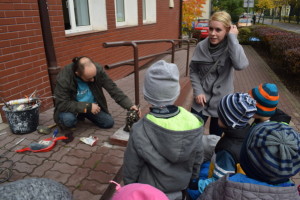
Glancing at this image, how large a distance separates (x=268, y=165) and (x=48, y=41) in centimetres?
354

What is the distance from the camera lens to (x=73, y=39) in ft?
14.8

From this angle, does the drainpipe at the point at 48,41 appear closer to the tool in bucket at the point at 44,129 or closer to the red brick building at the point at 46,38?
the red brick building at the point at 46,38

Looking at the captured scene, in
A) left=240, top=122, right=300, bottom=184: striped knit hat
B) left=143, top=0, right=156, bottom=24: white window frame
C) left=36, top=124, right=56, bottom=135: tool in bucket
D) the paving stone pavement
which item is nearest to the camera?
left=240, top=122, right=300, bottom=184: striped knit hat

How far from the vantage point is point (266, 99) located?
183 cm

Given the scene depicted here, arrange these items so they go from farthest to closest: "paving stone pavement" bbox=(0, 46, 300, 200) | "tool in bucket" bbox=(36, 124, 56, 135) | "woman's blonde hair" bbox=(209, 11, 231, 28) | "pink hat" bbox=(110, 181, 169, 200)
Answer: "tool in bucket" bbox=(36, 124, 56, 135) < "woman's blonde hair" bbox=(209, 11, 231, 28) < "paving stone pavement" bbox=(0, 46, 300, 200) < "pink hat" bbox=(110, 181, 169, 200)

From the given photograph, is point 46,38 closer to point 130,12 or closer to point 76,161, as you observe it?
point 76,161

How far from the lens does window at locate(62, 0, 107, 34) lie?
484 centimetres

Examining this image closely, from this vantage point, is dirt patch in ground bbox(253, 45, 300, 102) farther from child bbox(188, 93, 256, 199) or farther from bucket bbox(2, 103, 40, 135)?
bucket bbox(2, 103, 40, 135)

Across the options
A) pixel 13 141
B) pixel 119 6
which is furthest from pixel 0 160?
pixel 119 6

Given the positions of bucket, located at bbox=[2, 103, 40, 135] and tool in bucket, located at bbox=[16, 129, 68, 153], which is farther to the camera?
bucket, located at bbox=[2, 103, 40, 135]

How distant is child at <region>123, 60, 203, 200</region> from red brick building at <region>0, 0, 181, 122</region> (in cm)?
242

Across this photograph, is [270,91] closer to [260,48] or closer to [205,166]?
[205,166]

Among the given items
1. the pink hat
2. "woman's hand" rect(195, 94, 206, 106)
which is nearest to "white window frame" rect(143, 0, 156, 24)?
"woman's hand" rect(195, 94, 206, 106)

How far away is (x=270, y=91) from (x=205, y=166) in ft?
2.47
